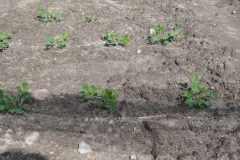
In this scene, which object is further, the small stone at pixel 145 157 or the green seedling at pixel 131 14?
the green seedling at pixel 131 14

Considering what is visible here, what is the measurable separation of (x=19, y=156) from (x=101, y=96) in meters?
1.12

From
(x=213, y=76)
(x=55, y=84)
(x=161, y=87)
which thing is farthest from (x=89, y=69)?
(x=213, y=76)

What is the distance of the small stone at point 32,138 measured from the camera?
143 inches

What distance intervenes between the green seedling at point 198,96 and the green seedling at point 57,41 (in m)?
1.80

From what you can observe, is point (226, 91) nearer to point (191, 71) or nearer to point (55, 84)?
point (191, 71)

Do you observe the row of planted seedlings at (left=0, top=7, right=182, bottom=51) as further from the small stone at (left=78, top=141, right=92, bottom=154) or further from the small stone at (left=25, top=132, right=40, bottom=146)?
the small stone at (left=78, top=141, right=92, bottom=154)

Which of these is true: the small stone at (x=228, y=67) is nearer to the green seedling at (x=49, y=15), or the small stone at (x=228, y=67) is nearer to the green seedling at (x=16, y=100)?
the green seedling at (x=16, y=100)

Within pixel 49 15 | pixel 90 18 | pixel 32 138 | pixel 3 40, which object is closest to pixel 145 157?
pixel 32 138

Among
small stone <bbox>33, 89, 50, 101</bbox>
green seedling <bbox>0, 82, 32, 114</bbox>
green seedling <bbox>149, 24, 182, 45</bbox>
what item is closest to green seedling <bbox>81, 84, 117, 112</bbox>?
small stone <bbox>33, 89, 50, 101</bbox>

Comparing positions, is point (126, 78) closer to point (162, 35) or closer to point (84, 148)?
point (162, 35)

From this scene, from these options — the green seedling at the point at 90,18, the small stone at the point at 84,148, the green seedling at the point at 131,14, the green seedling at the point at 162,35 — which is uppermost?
the green seedling at the point at 162,35

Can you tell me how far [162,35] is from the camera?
558 cm

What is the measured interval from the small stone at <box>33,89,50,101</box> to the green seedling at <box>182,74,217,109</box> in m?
1.46

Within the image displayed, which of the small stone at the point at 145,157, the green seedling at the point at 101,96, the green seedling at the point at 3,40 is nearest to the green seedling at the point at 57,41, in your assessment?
the green seedling at the point at 3,40
